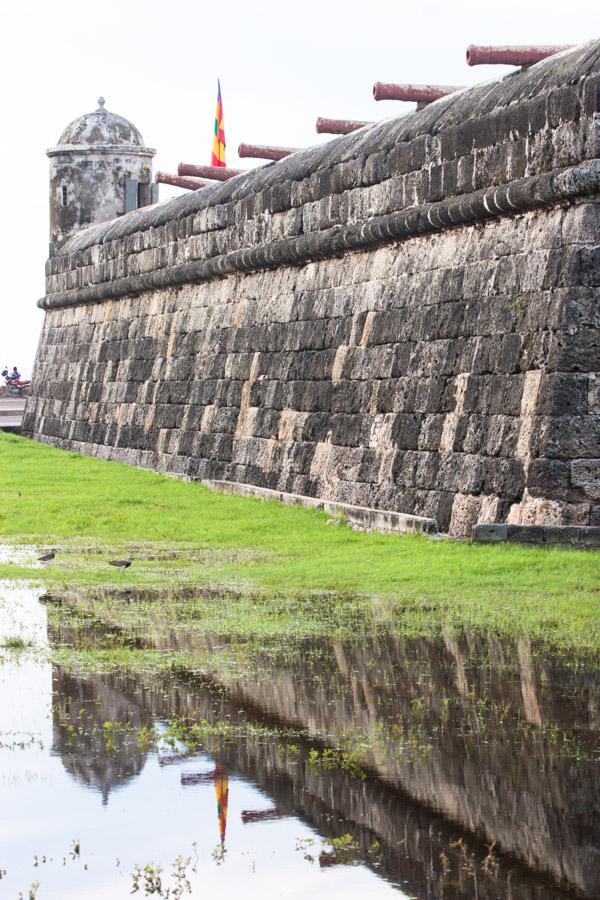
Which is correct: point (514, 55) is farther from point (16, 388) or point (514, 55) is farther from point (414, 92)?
point (16, 388)

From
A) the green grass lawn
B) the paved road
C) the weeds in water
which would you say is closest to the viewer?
the weeds in water

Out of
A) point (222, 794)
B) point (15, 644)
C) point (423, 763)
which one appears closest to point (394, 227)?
point (15, 644)

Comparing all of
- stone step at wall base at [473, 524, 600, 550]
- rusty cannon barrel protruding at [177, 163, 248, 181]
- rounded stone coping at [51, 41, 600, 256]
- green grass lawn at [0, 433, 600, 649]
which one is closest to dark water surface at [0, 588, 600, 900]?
green grass lawn at [0, 433, 600, 649]

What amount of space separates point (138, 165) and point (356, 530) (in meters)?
15.1

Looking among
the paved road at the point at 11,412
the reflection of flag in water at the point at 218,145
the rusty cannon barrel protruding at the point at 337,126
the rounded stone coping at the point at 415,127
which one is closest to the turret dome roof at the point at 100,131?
the reflection of flag in water at the point at 218,145

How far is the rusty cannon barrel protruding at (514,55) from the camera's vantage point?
1157 cm

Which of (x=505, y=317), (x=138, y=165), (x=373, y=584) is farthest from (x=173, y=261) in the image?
(x=373, y=584)

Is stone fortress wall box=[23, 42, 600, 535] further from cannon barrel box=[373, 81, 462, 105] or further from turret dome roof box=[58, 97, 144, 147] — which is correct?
turret dome roof box=[58, 97, 144, 147]

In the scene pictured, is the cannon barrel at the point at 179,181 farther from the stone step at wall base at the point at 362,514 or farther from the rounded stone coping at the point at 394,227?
the stone step at wall base at the point at 362,514

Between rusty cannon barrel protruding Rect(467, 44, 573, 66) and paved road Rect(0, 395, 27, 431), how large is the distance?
18208 millimetres

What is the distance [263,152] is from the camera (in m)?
17.1

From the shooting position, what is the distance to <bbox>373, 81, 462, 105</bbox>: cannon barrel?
13.0 metres

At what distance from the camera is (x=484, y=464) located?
1120 centimetres

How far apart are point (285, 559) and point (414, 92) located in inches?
185
